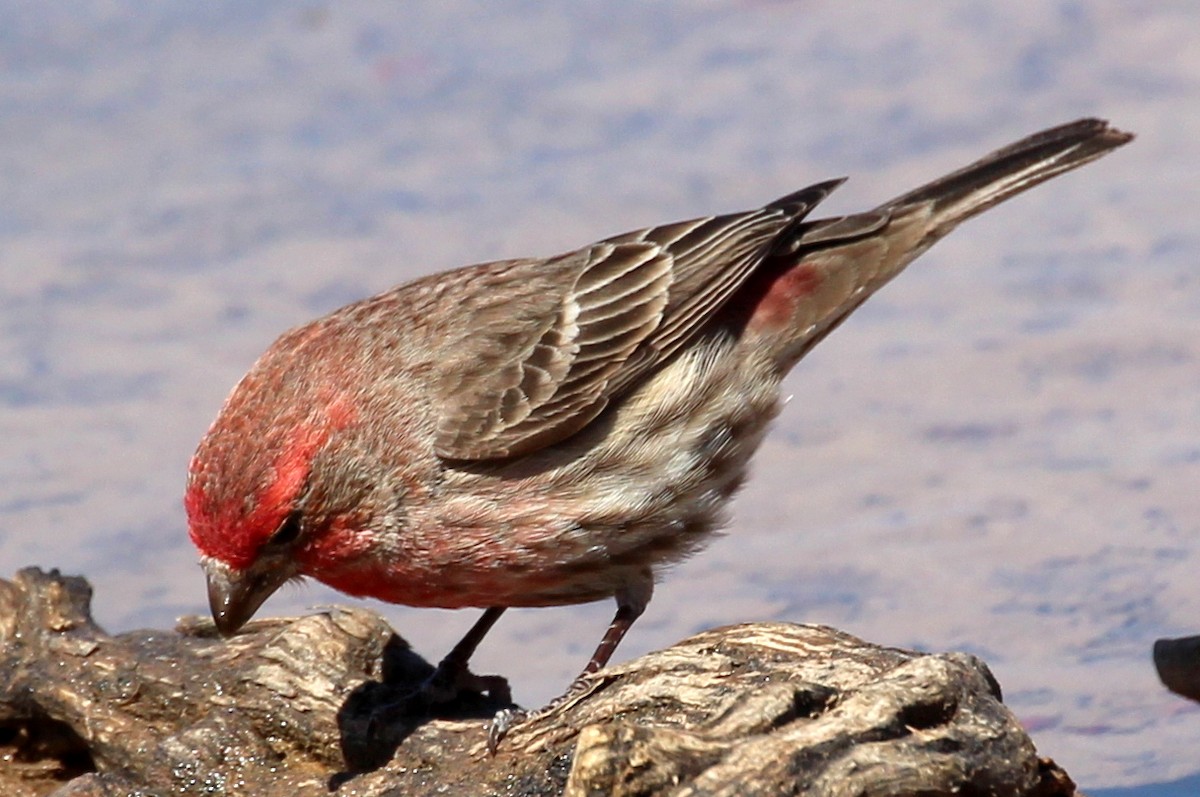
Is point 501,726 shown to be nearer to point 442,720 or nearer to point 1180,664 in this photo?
point 442,720

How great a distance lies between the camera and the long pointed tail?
334 inches

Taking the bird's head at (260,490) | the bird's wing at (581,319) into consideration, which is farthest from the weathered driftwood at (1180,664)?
the bird's head at (260,490)

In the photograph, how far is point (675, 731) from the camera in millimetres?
5754

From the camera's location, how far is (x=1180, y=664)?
7.31 meters

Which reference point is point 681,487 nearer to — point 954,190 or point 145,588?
point 954,190

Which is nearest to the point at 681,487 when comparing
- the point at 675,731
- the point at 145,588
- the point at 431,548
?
the point at 431,548

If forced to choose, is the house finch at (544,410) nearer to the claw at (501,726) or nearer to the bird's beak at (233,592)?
the bird's beak at (233,592)

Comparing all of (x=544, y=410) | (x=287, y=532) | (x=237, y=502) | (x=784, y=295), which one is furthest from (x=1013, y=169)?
(x=237, y=502)

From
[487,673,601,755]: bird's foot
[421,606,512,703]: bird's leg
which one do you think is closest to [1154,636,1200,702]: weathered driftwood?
[487,673,601,755]: bird's foot

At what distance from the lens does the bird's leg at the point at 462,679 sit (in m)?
7.43

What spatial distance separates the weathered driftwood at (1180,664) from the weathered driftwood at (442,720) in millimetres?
1354

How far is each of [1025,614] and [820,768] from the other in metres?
3.36

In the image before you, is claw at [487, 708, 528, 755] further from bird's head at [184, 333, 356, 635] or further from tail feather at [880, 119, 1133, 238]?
tail feather at [880, 119, 1133, 238]

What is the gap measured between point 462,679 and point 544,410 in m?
1.03
